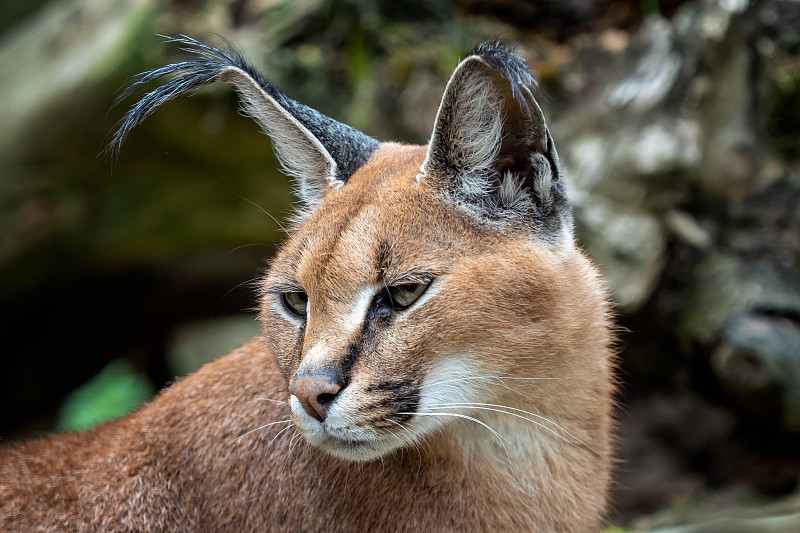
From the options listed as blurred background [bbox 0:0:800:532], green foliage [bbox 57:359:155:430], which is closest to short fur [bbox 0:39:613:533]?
blurred background [bbox 0:0:800:532]

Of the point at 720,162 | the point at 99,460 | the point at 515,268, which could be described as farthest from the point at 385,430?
the point at 720,162

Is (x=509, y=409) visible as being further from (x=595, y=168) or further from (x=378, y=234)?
(x=595, y=168)

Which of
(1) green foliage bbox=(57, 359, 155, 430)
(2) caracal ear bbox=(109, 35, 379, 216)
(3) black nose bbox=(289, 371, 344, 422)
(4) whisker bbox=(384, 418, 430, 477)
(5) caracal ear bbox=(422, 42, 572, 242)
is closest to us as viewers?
(3) black nose bbox=(289, 371, 344, 422)

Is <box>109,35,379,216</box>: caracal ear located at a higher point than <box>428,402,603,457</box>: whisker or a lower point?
higher

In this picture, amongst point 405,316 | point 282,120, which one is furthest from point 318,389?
point 282,120

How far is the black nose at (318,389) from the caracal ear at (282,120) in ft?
4.04

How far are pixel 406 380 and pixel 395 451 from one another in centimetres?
57

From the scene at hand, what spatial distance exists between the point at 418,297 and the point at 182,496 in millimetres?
1549

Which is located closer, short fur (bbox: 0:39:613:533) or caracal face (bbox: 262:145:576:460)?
caracal face (bbox: 262:145:576:460)

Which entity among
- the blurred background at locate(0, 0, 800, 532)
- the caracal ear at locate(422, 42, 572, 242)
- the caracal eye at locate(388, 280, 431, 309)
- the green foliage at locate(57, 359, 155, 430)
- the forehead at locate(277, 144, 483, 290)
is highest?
the caracal ear at locate(422, 42, 572, 242)

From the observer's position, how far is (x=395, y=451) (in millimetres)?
3461

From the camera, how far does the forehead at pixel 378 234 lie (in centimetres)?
320

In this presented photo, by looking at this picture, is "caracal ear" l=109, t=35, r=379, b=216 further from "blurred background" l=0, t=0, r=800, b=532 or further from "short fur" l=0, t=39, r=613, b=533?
"blurred background" l=0, t=0, r=800, b=532

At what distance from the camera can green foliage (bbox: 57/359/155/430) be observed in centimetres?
1022
